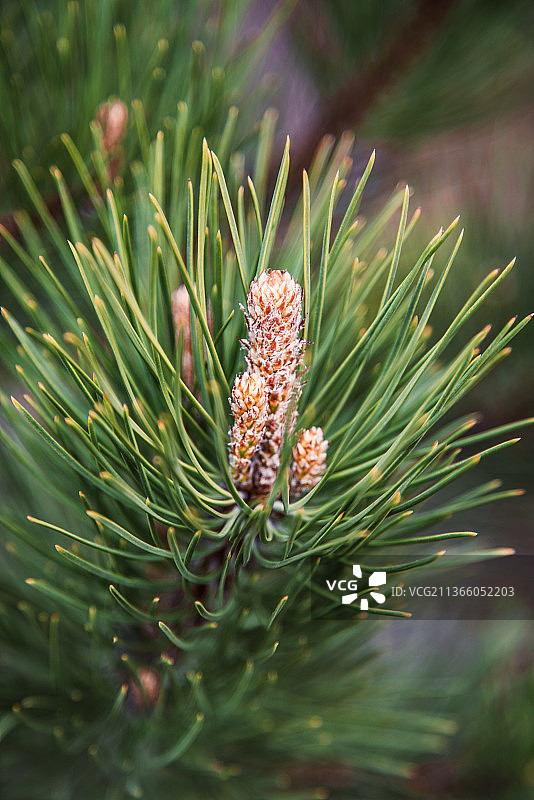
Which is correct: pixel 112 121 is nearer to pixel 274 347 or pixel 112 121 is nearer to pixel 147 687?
pixel 274 347

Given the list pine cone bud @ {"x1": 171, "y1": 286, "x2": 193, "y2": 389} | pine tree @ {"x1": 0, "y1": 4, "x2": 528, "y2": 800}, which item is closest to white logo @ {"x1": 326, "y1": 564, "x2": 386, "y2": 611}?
pine tree @ {"x1": 0, "y1": 4, "x2": 528, "y2": 800}

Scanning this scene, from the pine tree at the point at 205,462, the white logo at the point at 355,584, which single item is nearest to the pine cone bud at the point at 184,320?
the pine tree at the point at 205,462

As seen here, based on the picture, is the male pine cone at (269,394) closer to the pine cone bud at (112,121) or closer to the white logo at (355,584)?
the white logo at (355,584)

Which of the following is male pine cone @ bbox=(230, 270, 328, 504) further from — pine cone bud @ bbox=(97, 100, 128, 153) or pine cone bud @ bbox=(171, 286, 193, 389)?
pine cone bud @ bbox=(97, 100, 128, 153)

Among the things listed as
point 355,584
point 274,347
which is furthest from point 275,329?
point 355,584

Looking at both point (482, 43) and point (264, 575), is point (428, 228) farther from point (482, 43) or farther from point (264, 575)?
point (264, 575)

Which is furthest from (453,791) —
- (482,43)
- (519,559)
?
(482,43)

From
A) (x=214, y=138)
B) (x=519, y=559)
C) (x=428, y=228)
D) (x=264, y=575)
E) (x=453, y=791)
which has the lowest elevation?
(x=453, y=791)
